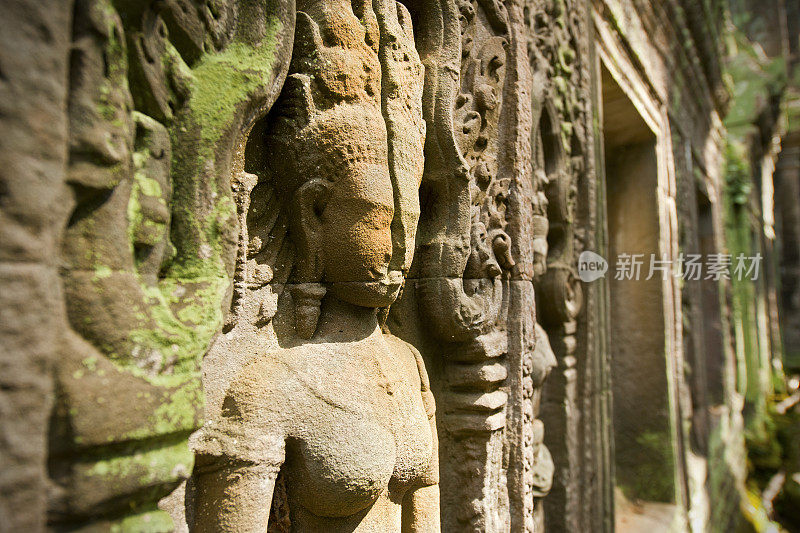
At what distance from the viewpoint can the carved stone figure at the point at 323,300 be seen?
0.86 metres

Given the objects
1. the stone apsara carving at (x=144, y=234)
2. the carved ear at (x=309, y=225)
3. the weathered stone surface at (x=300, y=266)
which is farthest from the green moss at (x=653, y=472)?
the stone apsara carving at (x=144, y=234)

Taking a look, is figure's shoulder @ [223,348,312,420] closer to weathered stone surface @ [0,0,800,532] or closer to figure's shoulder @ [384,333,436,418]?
weathered stone surface @ [0,0,800,532]

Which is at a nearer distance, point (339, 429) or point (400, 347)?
point (339, 429)

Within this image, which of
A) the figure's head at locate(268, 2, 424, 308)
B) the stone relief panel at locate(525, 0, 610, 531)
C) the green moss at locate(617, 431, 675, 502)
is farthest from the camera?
Result: the green moss at locate(617, 431, 675, 502)

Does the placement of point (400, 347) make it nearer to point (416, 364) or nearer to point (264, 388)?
point (416, 364)

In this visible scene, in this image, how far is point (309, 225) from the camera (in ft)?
3.22

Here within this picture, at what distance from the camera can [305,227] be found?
0.98m

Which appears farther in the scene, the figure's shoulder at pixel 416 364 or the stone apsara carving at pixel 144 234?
the figure's shoulder at pixel 416 364

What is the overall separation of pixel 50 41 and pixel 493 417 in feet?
4.16

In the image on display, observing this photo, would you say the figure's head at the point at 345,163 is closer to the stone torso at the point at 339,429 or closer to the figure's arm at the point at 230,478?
the stone torso at the point at 339,429

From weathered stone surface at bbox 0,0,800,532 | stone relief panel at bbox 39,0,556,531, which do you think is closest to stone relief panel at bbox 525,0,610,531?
weathered stone surface at bbox 0,0,800,532

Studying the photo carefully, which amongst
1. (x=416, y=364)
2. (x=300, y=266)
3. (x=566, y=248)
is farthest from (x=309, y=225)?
(x=566, y=248)

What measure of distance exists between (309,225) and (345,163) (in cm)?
14

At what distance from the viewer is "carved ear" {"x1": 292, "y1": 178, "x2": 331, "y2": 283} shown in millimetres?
956
